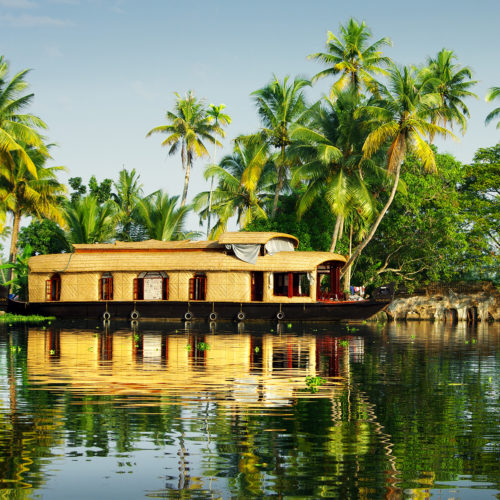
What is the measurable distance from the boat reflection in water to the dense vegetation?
47.6ft

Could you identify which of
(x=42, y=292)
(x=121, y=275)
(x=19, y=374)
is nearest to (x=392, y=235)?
(x=121, y=275)

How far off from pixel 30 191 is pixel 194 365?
26.8 meters

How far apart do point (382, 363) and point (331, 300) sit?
18.3 metres

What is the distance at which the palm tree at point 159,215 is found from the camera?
131 ft

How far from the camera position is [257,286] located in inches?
1292

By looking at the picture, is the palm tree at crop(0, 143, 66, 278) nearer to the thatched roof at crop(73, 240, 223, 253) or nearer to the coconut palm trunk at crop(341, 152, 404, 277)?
the thatched roof at crop(73, 240, 223, 253)

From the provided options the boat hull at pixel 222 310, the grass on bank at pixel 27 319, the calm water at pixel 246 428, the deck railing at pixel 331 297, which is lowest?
the calm water at pixel 246 428

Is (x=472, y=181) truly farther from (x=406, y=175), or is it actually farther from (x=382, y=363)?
(x=382, y=363)

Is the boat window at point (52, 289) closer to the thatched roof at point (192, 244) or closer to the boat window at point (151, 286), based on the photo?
the thatched roof at point (192, 244)

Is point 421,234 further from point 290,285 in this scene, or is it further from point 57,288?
point 57,288

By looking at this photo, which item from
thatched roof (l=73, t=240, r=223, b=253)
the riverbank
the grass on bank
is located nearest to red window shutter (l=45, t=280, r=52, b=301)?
the grass on bank

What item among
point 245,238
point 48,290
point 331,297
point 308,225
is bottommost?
point 331,297

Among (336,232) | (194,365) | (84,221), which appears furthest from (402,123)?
(194,365)

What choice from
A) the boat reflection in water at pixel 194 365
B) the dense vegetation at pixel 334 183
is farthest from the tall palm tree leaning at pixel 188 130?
the boat reflection in water at pixel 194 365
